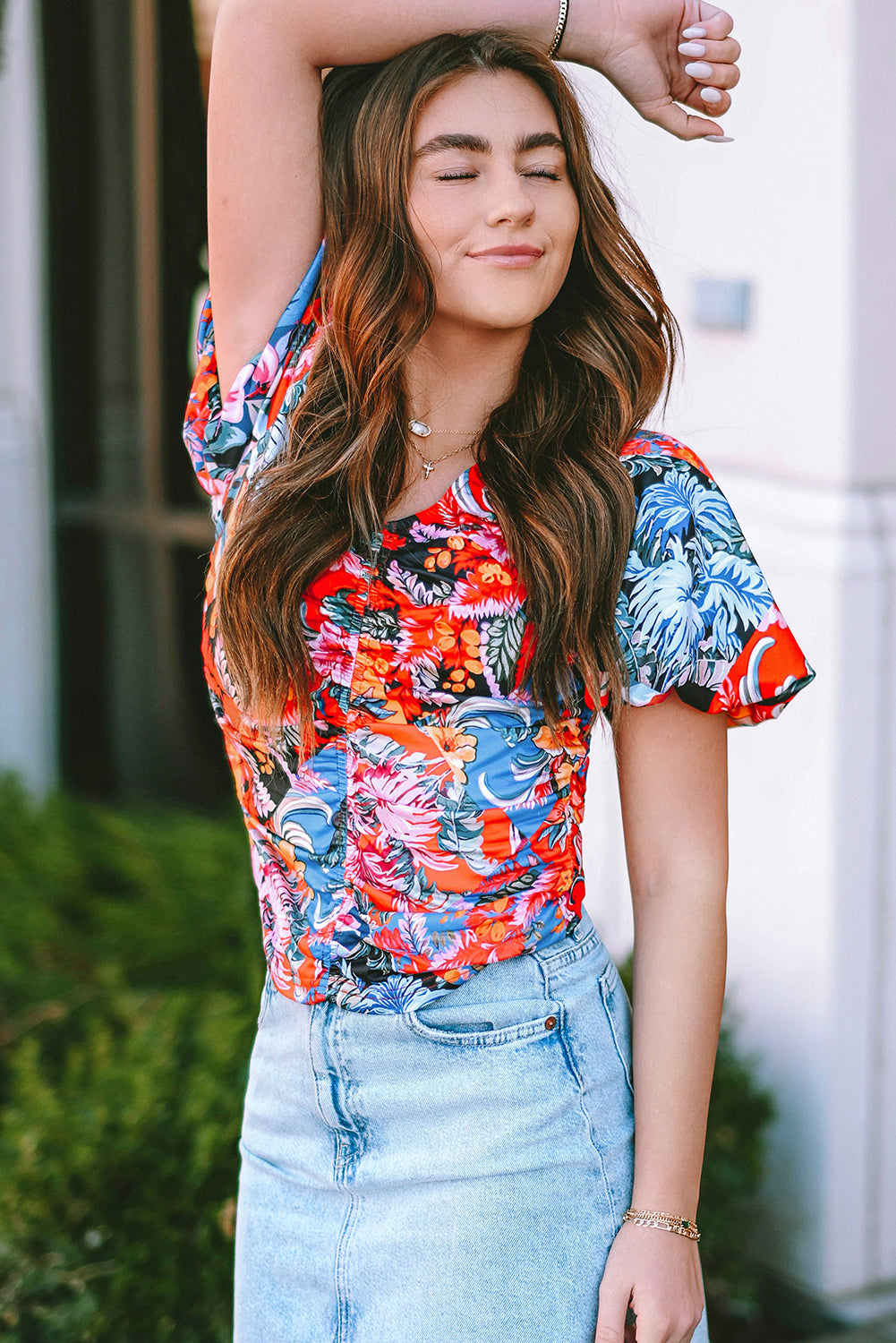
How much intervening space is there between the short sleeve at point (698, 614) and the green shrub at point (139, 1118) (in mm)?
1400

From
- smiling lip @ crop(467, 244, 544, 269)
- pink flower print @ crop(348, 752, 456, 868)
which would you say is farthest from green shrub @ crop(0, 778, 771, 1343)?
smiling lip @ crop(467, 244, 544, 269)

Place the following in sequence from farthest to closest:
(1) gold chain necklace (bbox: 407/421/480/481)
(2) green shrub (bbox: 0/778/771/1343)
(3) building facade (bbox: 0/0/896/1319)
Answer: (3) building facade (bbox: 0/0/896/1319) → (2) green shrub (bbox: 0/778/771/1343) → (1) gold chain necklace (bbox: 407/421/480/481)

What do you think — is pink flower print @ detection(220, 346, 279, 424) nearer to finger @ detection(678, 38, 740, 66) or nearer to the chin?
the chin

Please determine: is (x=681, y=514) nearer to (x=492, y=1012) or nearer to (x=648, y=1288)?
(x=492, y=1012)

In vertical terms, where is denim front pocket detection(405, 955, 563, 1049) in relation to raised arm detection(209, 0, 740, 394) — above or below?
below

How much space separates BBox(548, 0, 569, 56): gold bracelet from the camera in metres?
1.33

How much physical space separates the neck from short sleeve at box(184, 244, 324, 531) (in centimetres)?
11

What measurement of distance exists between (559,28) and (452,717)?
64 cm

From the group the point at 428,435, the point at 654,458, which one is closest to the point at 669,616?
the point at 654,458

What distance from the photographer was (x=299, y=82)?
133cm

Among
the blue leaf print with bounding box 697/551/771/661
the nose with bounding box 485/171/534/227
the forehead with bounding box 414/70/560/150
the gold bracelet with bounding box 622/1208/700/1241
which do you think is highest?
the forehead with bounding box 414/70/560/150

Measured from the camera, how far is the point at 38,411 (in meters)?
5.11

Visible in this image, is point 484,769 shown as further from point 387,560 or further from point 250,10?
point 250,10

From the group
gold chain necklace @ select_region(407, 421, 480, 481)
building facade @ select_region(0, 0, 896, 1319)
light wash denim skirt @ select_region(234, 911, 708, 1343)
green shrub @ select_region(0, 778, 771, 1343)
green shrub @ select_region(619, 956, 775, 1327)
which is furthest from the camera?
green shrub @ select_region(619, 956, 775, 1327)
